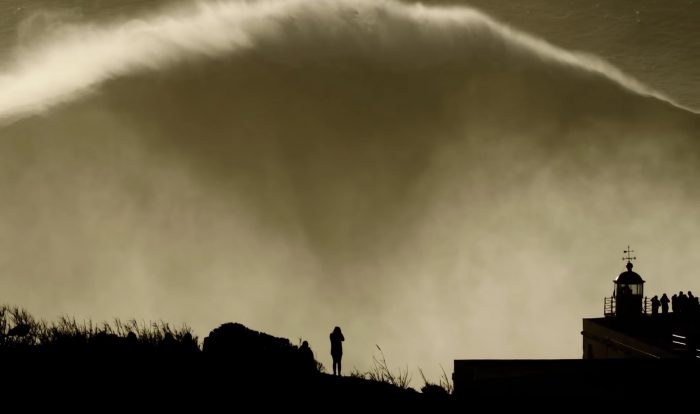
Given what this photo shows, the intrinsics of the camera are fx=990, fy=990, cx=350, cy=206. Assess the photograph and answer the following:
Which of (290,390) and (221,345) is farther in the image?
(221,345)

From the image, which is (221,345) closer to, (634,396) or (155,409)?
(155,409)

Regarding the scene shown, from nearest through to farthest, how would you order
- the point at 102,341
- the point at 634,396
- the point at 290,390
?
the point at 634,396
the point at 290,390
the point at 102,341

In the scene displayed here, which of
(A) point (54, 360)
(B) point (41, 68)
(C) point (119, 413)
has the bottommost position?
(C) point (119, 413)

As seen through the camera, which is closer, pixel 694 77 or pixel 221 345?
pixel 221 345

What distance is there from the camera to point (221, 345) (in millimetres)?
39500

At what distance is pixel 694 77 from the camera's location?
98812mm

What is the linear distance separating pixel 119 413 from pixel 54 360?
7.15m

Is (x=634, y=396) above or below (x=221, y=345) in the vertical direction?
below

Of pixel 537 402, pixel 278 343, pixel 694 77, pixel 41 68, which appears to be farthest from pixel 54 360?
pixel 694 77

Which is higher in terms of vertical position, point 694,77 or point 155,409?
point 694,77

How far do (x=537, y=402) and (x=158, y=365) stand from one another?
1581 cm

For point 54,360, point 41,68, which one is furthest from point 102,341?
point 41,68

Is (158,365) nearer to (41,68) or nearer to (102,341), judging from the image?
(102,341)

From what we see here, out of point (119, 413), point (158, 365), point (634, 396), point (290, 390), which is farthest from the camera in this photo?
point (158, 365)
